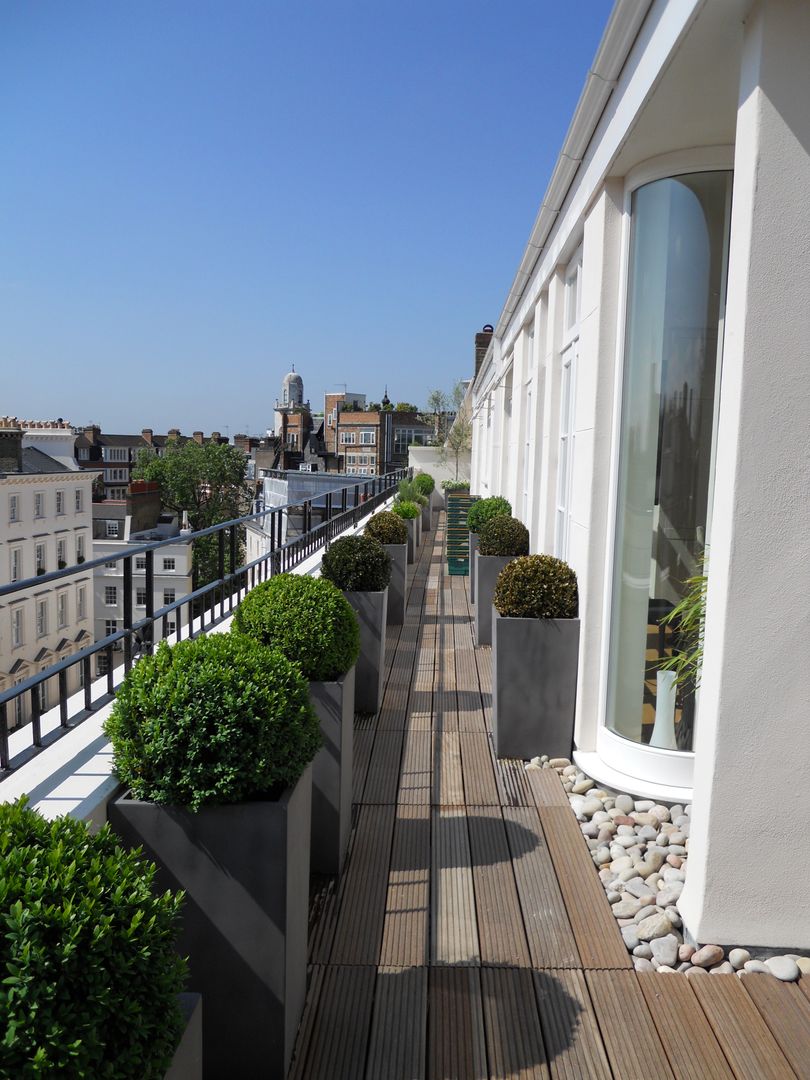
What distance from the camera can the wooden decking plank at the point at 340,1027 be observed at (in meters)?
2.35

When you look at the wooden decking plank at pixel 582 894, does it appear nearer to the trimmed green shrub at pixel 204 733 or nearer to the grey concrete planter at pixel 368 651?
the trimmed green shrub at pixel 204 733

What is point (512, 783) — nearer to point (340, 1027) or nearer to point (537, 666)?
point (537, 666)

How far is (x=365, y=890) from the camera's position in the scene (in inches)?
A: 133

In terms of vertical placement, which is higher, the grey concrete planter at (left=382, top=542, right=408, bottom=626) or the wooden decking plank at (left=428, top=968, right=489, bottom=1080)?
the grey concrete planter at (left=382, top=542, right=408, bottom=626)

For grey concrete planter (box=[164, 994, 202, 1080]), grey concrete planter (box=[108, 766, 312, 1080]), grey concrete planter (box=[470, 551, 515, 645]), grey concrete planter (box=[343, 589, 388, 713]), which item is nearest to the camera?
grey concrete planter (box=[164, 994, 202, 1080])

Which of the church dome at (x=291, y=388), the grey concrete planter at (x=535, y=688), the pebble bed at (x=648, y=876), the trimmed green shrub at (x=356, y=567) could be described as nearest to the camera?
the pebble bed at (x=648, y=876)

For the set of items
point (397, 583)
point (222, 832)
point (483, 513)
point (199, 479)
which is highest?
point (483, 513)

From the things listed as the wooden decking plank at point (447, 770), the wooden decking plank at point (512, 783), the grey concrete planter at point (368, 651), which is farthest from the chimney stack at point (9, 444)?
the wooden decking plank at point (512, 783)

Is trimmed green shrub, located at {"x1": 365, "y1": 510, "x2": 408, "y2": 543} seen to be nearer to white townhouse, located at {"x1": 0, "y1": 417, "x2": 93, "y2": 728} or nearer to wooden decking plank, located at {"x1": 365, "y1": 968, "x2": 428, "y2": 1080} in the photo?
wooden decking plank, located at {"x1": 365, "y1": 968, "x2": 428, "y2": 1080}

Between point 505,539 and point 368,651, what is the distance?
271 centimetres

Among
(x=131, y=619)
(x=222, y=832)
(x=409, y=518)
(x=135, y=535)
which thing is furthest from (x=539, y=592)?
(x=135, y=535)

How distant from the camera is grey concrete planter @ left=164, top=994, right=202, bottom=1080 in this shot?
1503 millimetres

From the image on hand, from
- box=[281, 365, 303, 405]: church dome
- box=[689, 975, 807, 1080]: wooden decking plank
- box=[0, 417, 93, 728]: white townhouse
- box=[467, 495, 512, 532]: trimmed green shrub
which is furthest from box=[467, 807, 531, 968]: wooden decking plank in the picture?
box=[281, 365, 303, 405]: church dome

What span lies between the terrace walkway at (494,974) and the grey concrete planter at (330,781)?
0.14m
